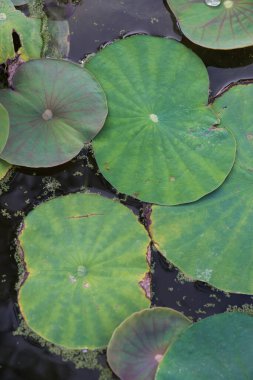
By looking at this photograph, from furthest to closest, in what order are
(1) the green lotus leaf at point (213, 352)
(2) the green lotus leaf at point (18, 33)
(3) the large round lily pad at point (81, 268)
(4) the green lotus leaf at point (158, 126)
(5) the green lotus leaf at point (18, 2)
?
(5) the green lotus leaf at point (18, 2)
(2) the green lotus leaf at point (18, 33)
(4) the green lotus leaf at point (158, 126)
(3) the large round lily pad at point (81, 268)
(1) the green lotus leaf at point (213, 352)

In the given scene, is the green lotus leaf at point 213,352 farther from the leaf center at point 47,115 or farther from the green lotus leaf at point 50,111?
the leaf center at point 47,115

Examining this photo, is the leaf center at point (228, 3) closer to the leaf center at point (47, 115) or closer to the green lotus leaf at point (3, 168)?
the leaf center at point (47, 115)

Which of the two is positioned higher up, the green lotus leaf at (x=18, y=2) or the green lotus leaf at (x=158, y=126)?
the green lotus leaf at (x=18, y=2)

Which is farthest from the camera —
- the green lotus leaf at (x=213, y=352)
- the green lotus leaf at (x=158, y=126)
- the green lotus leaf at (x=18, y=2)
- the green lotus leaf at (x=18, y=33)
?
the green lotus leaf at (x=18, y=2)

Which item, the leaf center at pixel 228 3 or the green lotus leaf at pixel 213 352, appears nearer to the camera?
the green lotus leaf at pixel 213 352

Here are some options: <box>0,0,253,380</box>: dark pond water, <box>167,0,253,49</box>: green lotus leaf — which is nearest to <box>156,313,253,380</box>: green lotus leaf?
<box>0,0,253,380</box>: dark pond water

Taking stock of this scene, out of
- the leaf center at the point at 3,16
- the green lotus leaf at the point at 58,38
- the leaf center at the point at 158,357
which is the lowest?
the leaf center at the point at 158,357

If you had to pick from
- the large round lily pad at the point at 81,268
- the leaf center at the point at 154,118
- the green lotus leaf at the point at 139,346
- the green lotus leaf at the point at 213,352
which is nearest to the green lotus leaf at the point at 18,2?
the leaf center at the point at 154,118
